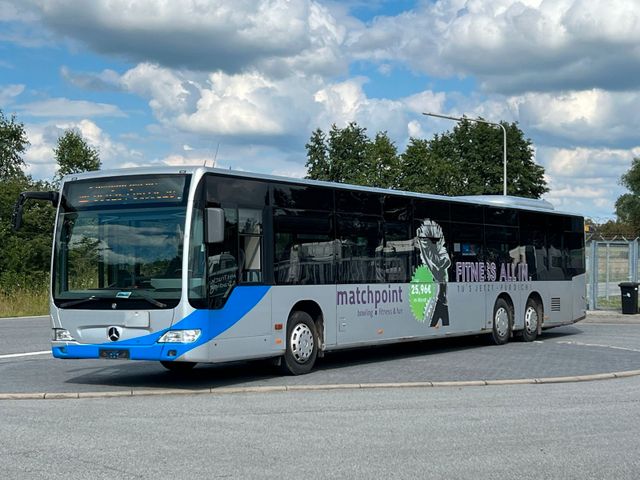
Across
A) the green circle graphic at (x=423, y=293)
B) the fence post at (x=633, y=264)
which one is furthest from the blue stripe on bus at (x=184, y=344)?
the fence post at (x=633, y=264)

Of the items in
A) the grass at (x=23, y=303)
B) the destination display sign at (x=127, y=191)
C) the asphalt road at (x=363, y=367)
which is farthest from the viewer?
the grass at (x=23, y=303)

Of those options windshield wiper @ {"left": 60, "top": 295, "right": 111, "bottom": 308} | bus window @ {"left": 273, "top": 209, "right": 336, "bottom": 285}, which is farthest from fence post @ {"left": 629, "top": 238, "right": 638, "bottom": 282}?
windshield wiper @ {"left": 60, "top": 295, "right": 111, "bottom": 308}

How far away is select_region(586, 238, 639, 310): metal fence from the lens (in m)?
34.0

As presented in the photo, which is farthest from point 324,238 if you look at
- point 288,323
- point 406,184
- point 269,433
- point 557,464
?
point 406,184

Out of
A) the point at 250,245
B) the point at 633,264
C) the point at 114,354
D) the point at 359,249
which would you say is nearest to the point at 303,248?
the point at 250,245

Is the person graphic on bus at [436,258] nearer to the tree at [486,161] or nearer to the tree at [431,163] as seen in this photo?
the tree at [431,163]

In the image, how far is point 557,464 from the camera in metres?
8.09

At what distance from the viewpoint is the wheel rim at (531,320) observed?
71.8 ft

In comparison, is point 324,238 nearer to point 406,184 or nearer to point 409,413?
point 409,413

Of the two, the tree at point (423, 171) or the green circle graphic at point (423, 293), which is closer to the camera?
the green circle graphic at point (423, 293)

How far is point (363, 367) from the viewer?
634 inches

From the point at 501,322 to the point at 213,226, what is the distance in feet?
32.1

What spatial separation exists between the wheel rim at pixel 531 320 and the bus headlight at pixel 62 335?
1158 centimetres

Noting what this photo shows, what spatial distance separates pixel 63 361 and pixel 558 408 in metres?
8.96
